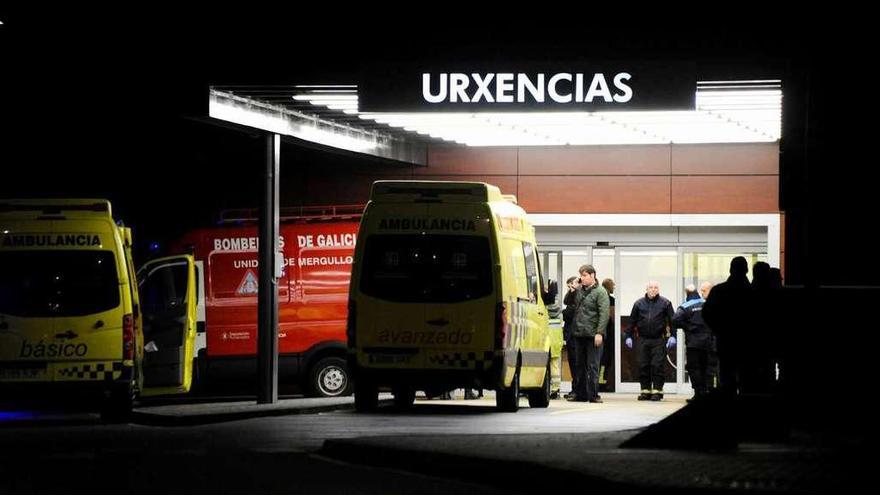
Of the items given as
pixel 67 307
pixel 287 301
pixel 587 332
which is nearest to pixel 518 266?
pixel 587 332

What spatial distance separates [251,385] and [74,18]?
19.3ft

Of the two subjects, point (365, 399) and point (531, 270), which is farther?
point (531, 270)

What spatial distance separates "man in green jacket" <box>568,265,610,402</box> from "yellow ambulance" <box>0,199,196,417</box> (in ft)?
22.9

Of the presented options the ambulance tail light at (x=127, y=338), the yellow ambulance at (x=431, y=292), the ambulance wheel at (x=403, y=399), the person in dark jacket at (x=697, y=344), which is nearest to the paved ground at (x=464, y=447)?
the ambulance wheel at (x=403, y=399)

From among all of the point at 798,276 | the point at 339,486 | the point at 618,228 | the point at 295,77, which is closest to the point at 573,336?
the point at 618,228

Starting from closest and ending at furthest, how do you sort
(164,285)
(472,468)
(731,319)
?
(472,468)
(731,319)
(164,285)

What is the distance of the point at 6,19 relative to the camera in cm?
2434

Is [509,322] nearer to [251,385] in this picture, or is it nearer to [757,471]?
[251,385]

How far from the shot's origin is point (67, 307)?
60.4 feet

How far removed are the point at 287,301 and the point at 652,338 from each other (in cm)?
Answer: 535

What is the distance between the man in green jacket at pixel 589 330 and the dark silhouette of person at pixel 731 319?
6736 mm

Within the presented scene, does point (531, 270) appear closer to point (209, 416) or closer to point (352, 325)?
point (352, 325)

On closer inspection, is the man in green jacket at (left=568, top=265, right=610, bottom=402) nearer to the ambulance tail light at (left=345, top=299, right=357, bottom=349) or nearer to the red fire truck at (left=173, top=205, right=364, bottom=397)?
the red fire truck at (left=173, top=205, right=364, bottom=397)

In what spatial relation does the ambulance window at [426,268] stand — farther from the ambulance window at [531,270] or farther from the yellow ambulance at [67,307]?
the yellow ambulance at [67,307]
